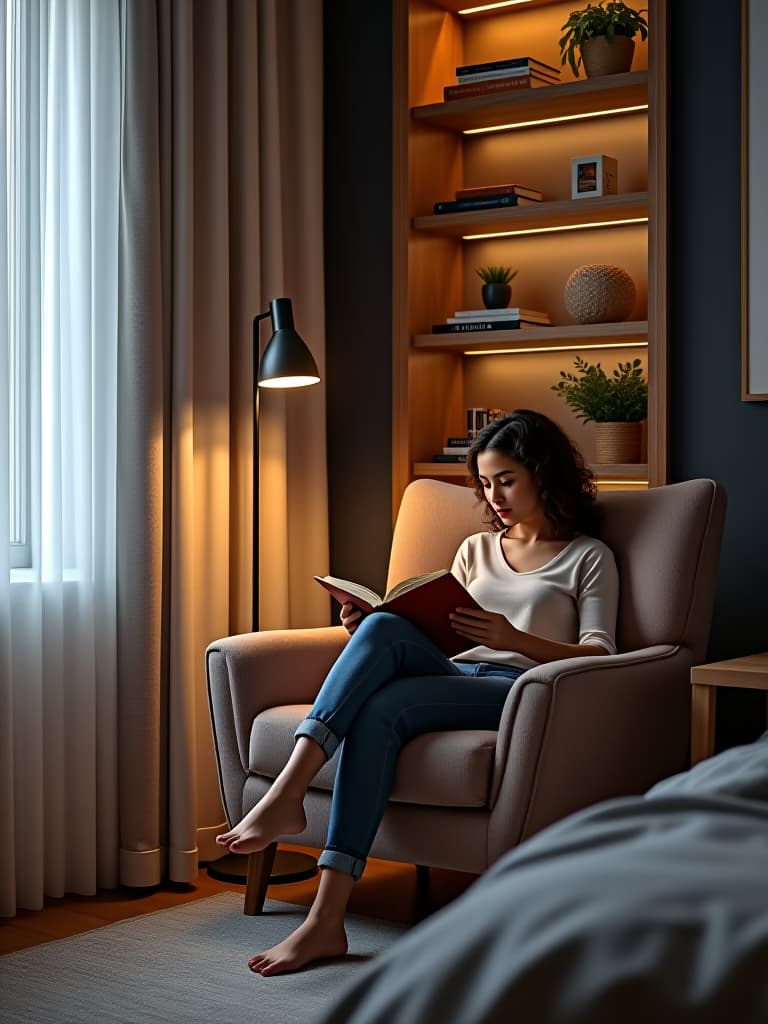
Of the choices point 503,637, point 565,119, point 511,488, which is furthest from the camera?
point 565,119

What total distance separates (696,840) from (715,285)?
8.48 ft

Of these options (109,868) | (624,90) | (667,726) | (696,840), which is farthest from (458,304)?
(696,840)

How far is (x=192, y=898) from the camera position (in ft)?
10.2

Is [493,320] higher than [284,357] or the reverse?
higher

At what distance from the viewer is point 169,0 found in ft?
11.0

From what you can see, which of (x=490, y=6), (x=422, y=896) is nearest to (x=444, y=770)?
(x=422, y=896)

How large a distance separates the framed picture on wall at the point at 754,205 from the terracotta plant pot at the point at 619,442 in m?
0.34

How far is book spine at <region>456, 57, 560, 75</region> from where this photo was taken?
11.8ft

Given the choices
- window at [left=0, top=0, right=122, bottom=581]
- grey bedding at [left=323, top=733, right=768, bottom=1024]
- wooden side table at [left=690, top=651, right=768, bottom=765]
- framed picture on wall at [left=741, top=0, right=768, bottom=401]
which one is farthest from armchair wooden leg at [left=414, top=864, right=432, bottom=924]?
grey bedding at [left=323, top=733, right=768, bottom=1024]

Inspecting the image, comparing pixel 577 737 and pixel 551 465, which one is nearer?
pixel 577 737

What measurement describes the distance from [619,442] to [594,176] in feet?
2.42

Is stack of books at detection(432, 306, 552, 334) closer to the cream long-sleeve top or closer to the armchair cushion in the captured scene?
A: the cream long-sleeve top

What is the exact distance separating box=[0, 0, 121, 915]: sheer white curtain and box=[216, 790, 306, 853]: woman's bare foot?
2.30 feet

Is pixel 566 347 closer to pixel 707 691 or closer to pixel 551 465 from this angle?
pixel 551 465
